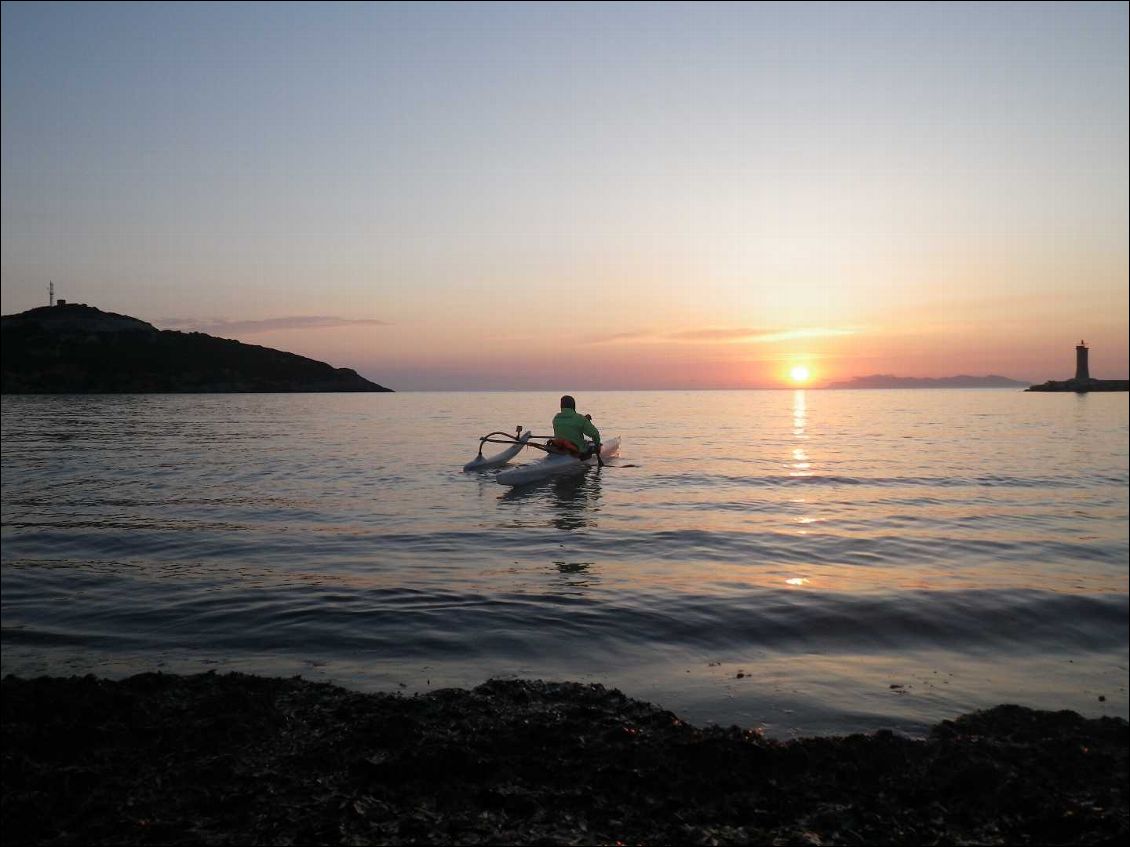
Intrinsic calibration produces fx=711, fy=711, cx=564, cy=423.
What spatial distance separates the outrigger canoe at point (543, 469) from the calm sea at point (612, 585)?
1.81ft

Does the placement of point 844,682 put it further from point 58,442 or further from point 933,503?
point 58,442

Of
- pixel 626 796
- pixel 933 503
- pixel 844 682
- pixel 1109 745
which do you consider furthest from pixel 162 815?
pixel 933 503

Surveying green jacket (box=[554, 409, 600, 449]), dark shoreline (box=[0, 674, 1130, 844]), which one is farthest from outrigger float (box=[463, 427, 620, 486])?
dark shoreline (box=[0, 674, 1130, 844])

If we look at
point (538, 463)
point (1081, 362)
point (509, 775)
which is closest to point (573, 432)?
point (538, 463)

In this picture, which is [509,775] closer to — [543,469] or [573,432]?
[543,469]

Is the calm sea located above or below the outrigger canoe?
below

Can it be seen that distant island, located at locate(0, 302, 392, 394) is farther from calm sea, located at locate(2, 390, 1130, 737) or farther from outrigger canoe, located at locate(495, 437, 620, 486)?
outrigger canoe, located at locate(495, 437, 620, 486)

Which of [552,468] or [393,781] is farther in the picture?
[552,468]

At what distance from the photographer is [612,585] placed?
9.59 m

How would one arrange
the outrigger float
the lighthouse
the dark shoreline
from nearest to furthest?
the dark shoreline → the outrigger float → the lighthouse

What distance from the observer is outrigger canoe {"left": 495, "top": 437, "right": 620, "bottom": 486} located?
65.4ft

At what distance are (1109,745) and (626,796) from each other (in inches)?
125

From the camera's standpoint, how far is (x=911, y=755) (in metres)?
4.42

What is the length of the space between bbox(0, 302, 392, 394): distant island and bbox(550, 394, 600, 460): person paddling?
13915 centimetres
